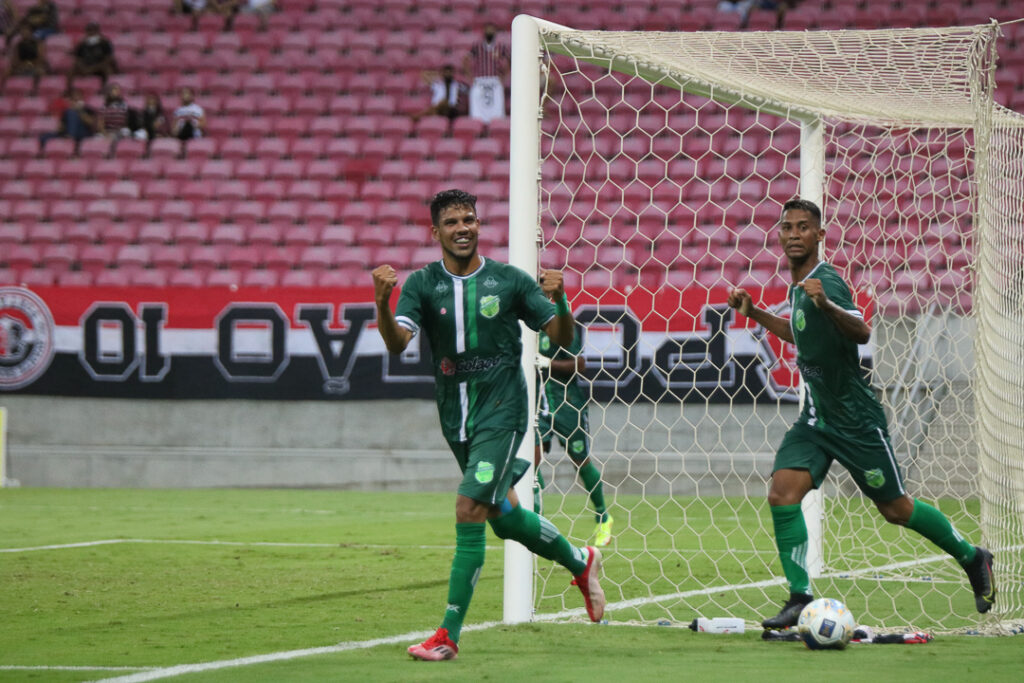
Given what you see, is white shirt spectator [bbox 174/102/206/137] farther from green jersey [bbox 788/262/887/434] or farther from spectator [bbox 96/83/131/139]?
green jersey [bbox 788/262/887/434]

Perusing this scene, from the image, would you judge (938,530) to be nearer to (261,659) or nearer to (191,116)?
(261,659)

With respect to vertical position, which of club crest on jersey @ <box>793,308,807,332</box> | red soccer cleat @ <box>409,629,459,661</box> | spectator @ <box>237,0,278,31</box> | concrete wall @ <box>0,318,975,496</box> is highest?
spectator @ <box>237,0,278,31</box>

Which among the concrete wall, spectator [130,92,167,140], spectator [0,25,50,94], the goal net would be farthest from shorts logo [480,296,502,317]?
spectator [0,25,50,94]

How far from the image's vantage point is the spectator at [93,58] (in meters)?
20.1

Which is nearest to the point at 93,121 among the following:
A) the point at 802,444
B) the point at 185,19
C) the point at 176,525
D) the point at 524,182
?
the point at 185,19

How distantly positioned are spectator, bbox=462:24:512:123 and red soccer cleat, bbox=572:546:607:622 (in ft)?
42.8

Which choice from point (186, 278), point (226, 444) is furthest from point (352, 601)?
point (186, 278)

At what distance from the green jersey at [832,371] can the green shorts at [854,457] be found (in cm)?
5

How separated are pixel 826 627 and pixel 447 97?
1425 centimetres

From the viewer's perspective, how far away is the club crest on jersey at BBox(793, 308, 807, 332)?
19.7ft

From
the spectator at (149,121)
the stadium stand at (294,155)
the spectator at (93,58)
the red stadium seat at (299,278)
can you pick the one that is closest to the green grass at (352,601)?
the red stadium seat at (299,278)

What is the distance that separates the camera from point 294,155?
18.8 meters

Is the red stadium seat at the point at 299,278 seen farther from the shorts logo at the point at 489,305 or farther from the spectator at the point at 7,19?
the shorts logo at the point at 489,305

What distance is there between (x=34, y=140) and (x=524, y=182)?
47.8 ft
